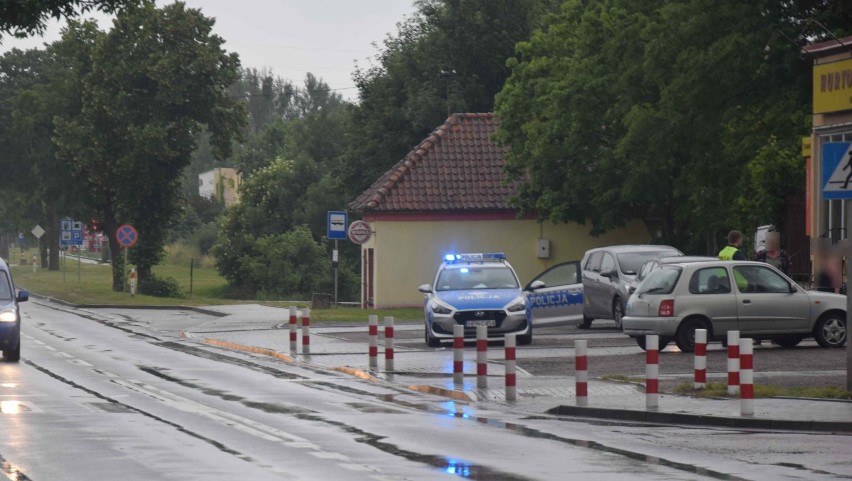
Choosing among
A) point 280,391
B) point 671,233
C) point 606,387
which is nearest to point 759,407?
point 606,387

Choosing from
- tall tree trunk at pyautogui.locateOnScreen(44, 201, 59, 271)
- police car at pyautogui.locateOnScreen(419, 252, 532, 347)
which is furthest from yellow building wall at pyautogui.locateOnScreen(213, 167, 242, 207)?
police car at pyautogui.locateOnScreen(419, 252, 532, 347)

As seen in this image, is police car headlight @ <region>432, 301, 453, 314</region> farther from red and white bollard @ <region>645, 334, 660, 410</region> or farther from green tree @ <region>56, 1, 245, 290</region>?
green tree @ <region>56, 1, 245, 290</region>

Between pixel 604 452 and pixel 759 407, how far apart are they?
4.11 meters

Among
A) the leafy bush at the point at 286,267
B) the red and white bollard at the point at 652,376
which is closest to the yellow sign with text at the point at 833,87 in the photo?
the red and white bollard at the point at 652,376

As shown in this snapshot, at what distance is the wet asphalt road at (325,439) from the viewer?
40.4ft

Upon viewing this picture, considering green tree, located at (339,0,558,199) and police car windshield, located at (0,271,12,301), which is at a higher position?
green tree, located at (339,0,558,199)

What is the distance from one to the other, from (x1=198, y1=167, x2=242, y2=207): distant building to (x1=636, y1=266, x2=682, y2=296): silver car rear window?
130154 mm

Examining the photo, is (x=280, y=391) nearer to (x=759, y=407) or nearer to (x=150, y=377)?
(x=150, y=377)

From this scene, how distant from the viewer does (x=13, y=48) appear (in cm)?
9938

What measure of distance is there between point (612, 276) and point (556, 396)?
1469 centimetres

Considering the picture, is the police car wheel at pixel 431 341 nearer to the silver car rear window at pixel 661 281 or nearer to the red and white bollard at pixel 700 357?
the silver car rear window at pixel 661 281

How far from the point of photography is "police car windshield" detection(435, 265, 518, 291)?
103ft

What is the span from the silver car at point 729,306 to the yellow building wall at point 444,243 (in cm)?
2610

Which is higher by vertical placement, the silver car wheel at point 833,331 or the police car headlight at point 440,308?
the police car headlight at point 440,308
